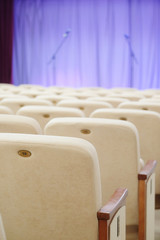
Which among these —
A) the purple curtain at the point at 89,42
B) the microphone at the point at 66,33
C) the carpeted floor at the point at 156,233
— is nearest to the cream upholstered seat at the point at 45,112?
the carpeted floor at the point at 156,233

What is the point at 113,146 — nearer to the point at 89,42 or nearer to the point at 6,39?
the point at 89,42

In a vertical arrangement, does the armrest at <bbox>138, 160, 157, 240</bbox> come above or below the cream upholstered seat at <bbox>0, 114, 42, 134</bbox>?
below

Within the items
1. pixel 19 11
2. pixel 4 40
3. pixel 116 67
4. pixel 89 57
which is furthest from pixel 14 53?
pixel 116 67

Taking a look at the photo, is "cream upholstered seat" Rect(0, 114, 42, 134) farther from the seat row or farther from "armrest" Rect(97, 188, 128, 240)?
"armrest" Rect(97, 188, 128, 240)

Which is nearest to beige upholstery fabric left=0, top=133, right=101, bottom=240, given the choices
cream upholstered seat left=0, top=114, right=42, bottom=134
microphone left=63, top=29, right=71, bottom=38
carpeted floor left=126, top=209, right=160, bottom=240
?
cream upholstered seat left=0, top=114, right=42, bottom=134

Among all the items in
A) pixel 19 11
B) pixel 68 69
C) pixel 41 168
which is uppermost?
pixel 19 11

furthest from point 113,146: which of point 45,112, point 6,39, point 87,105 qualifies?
point 6,39

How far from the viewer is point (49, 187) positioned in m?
1.30

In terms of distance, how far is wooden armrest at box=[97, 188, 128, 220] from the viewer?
1267 millimetres

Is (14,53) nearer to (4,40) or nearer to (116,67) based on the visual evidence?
(4,40)

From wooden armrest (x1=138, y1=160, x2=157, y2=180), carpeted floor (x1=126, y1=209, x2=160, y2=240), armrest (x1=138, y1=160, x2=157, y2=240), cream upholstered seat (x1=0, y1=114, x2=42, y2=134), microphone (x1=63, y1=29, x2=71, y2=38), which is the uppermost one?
microphone (x1=63, y1=29, x2=71, y2=38)

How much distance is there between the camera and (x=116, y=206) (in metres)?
1.36

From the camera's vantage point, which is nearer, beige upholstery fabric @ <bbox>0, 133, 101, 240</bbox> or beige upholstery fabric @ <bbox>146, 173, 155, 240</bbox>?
beige upholstery fabric @ <bbox>0, 133, 101, 240</bbox>

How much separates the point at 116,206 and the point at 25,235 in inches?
12.7
